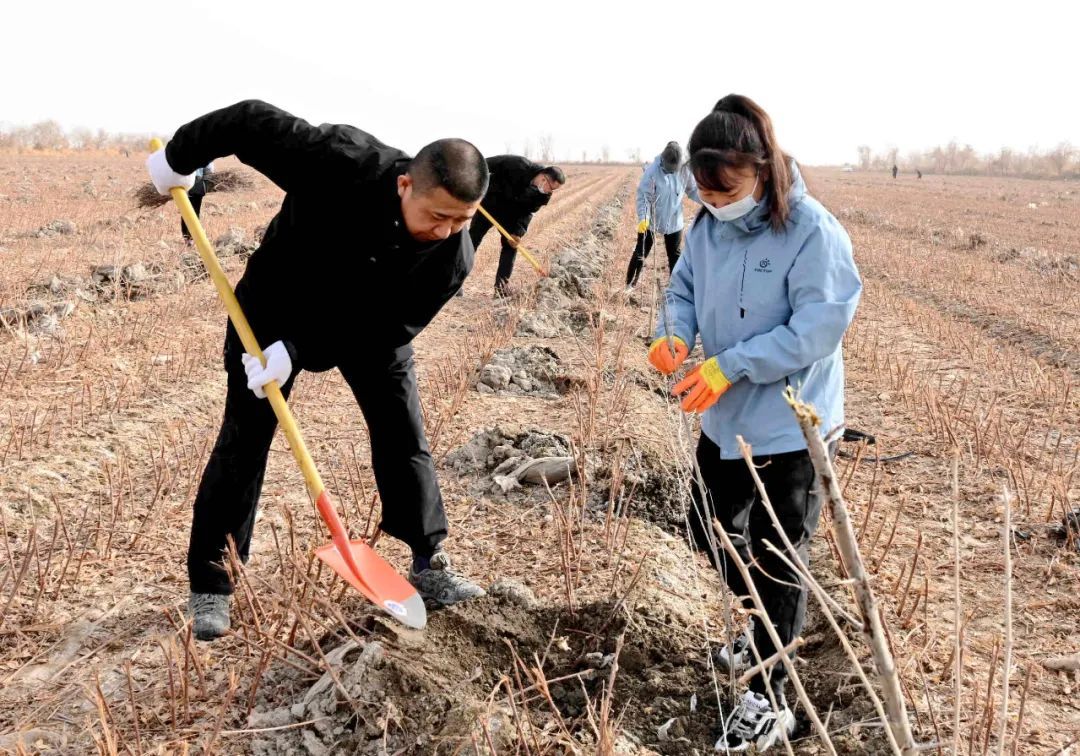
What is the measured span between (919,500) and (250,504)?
9.93 feet

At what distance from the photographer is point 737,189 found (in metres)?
2.03

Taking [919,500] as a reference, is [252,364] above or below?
Answer: above

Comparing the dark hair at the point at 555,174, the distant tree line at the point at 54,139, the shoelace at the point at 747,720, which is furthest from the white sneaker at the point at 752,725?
the distant tree line at the point at 54,139

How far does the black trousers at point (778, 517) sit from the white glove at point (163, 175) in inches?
72.9

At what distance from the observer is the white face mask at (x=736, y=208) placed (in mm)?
2049

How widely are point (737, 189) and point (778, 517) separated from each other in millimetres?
849

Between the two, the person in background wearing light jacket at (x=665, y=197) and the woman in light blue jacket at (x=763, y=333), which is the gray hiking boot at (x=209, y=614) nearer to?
the woman in light blue jacket at (x=763, y=333)

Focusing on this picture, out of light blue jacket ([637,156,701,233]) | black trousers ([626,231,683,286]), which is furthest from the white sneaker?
black trousers ([626,231,683,286])

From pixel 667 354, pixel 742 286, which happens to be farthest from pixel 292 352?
pixel 742 286

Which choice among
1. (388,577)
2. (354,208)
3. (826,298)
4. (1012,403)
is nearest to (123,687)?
(388,577)

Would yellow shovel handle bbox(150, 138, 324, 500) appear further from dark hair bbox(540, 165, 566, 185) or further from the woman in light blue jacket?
dark hair bbox(540, 165, 566, 185)

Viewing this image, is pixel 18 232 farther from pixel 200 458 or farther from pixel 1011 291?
pixel 1011 291

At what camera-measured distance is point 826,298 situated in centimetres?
199

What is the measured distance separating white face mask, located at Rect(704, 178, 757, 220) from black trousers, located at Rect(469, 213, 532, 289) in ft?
16.4
